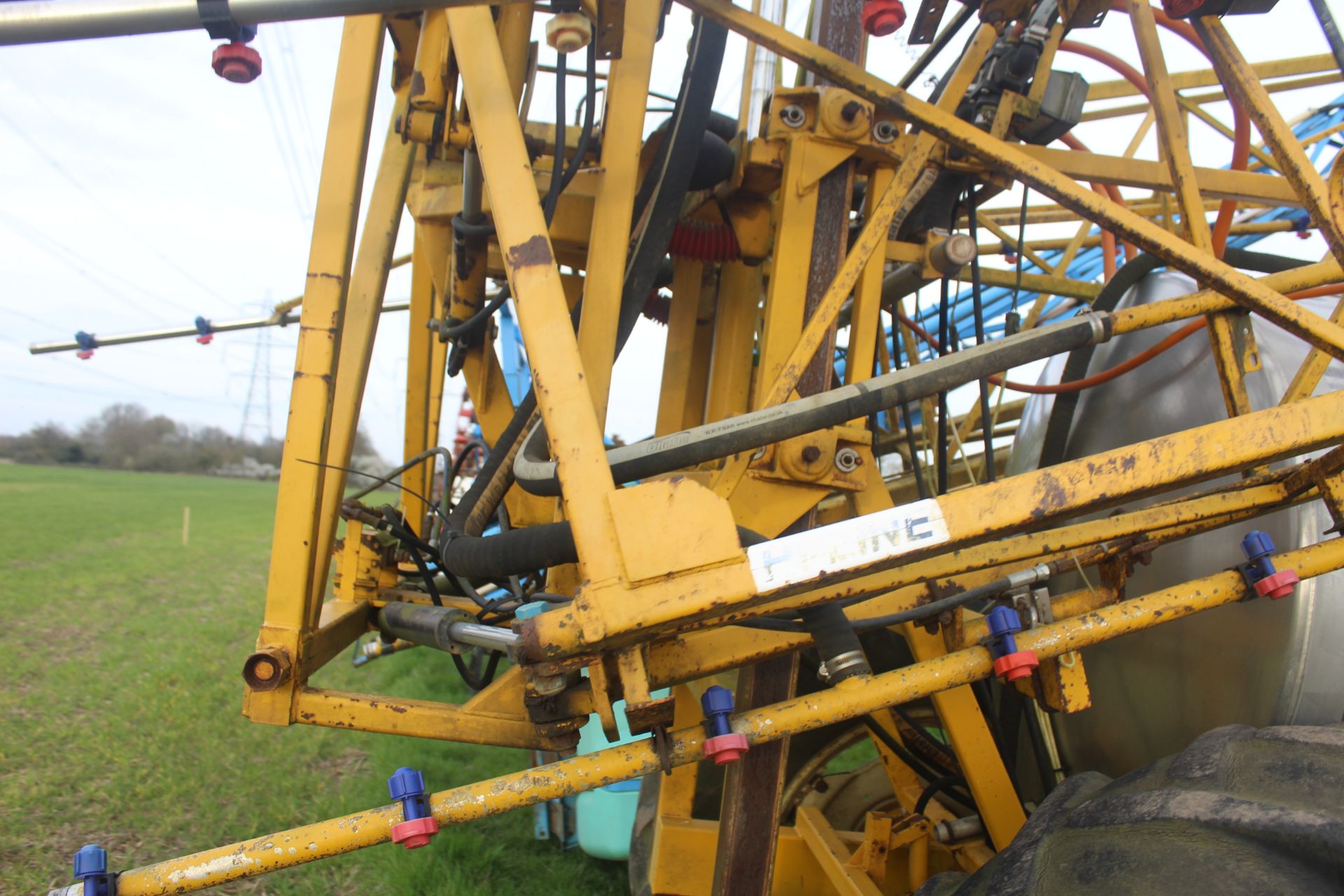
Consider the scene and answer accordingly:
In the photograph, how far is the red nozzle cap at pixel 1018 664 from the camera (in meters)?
1.39

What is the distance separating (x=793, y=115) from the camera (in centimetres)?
193

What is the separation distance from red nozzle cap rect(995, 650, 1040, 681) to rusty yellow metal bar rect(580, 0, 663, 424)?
35.9 inches

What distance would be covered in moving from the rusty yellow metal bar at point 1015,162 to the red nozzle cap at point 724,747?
1.27 meters

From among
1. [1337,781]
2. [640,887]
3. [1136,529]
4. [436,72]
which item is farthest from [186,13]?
[640,887]

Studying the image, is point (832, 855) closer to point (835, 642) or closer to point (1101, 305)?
point (835, 642)

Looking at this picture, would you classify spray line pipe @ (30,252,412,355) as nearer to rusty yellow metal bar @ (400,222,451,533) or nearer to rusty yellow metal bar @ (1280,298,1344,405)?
rusty yellow metal bar @ (400,222,451,533)

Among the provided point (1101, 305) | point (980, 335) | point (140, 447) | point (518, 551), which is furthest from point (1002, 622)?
point (140, 447)

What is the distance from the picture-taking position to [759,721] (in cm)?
140

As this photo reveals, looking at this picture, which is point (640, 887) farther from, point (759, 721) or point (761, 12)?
point (761, 12)

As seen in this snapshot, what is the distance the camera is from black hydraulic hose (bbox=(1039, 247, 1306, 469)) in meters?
2.20

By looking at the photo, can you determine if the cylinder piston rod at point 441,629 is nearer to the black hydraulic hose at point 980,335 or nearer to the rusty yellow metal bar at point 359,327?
the rusty yellow metal bar at point 359,327

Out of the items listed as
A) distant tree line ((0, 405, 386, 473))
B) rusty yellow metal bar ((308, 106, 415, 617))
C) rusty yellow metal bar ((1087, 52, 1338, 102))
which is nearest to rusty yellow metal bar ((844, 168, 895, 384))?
rusty yellow metal bar ((308, 106, 415, 617))

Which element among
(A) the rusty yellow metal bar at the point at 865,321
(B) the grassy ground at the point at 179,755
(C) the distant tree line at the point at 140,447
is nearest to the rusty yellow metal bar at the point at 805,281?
(A) the rusty yellow metal bar at the point at 865,321

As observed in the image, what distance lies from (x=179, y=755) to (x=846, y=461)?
4.05 metres
